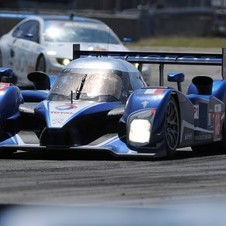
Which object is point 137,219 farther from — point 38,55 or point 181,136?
point 38,55

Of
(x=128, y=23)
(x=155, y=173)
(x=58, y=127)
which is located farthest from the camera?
(x=128, y=23)

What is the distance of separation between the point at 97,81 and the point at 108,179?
93.6 inches

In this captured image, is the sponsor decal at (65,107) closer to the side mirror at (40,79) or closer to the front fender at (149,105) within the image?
the front fender at (149,105)

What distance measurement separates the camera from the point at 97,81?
11070mm

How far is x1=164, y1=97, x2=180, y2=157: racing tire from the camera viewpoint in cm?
1044

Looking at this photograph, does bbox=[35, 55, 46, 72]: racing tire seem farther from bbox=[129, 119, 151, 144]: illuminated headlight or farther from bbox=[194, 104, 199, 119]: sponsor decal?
bbox=[129, 119, 151, 144]: illuminated headlight

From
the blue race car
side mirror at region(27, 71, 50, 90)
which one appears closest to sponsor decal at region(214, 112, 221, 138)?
the blue race car

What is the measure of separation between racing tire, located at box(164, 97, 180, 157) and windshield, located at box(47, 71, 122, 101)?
66cm

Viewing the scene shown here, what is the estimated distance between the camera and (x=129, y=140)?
1021 centimetres

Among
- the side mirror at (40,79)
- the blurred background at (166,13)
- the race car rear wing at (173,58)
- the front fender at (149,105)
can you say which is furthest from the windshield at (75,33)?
the blurred background at (166,13)

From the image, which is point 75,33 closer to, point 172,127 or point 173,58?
point 173,58

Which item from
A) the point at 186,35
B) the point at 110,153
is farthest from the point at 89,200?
the point at 186,35

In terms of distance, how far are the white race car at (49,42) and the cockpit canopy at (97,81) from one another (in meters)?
7.18

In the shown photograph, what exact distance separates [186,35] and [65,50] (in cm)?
2416
